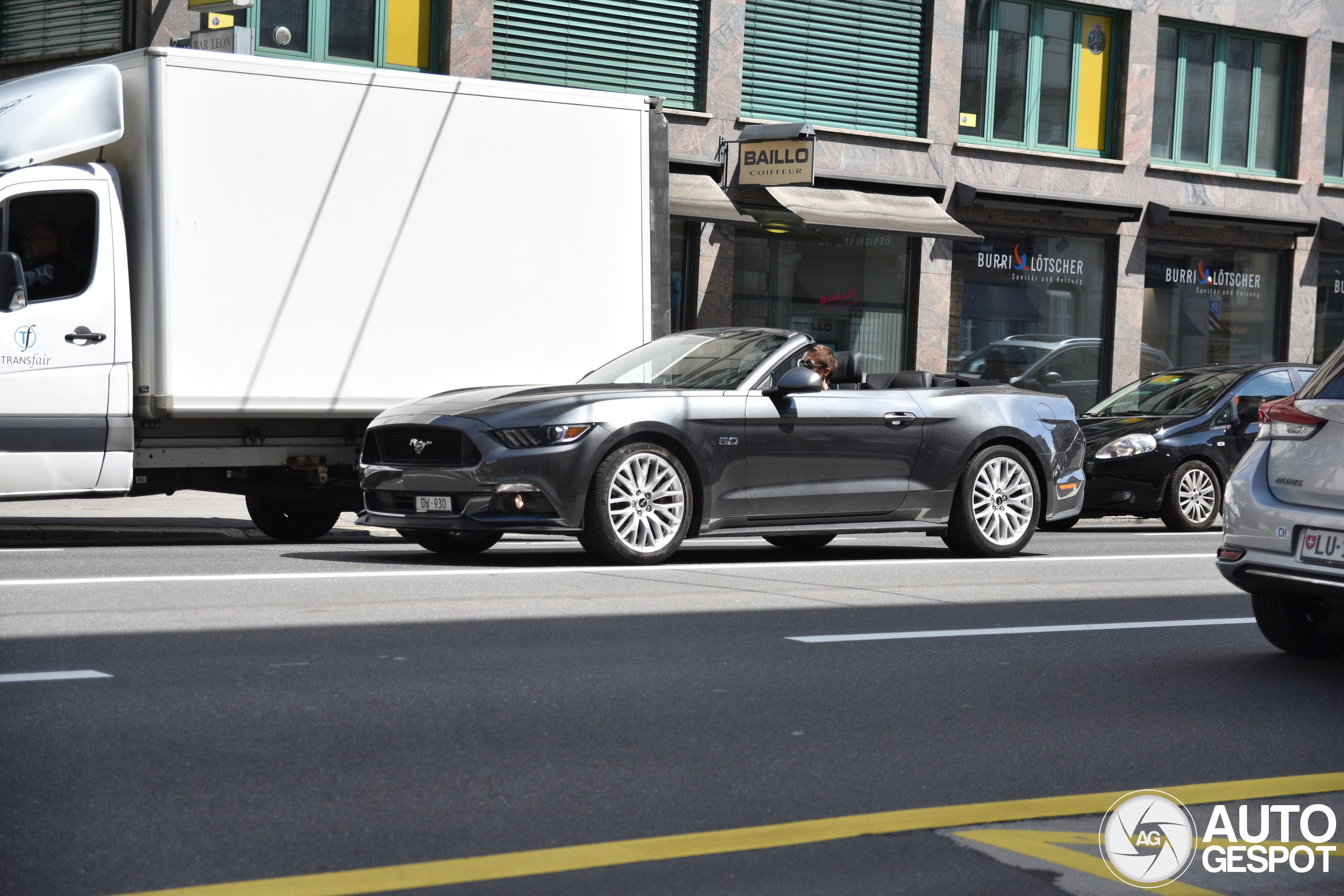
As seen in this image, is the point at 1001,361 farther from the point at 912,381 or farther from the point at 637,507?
the point at 637,507

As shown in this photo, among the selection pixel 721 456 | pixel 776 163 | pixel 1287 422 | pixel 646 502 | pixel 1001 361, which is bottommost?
pixel 646 502

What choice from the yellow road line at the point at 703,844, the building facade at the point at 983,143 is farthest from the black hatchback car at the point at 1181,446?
the yellow road line at the point at 703,844

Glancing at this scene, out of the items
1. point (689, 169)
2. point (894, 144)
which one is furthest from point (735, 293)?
point (894, 144)

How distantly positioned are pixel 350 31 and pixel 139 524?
739 cm

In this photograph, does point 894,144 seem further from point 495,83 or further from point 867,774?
point 867,774

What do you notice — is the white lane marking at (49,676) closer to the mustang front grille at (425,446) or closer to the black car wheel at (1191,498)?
the mustang front grille at (425,446)

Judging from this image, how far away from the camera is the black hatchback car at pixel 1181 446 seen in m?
15.0

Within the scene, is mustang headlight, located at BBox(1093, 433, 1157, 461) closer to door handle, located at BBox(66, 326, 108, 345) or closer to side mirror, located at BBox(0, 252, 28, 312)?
door handle, located at BBox(66, 326, 108, 345)

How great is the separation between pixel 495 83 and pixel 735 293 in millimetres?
9362

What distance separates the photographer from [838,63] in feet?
71.4

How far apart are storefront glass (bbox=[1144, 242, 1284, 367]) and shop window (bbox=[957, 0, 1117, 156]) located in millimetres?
2234

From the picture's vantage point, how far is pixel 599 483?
997 cm

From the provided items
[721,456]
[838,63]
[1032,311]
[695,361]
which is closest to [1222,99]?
[1032,311]

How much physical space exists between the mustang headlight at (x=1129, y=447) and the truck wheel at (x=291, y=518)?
6996 mm
